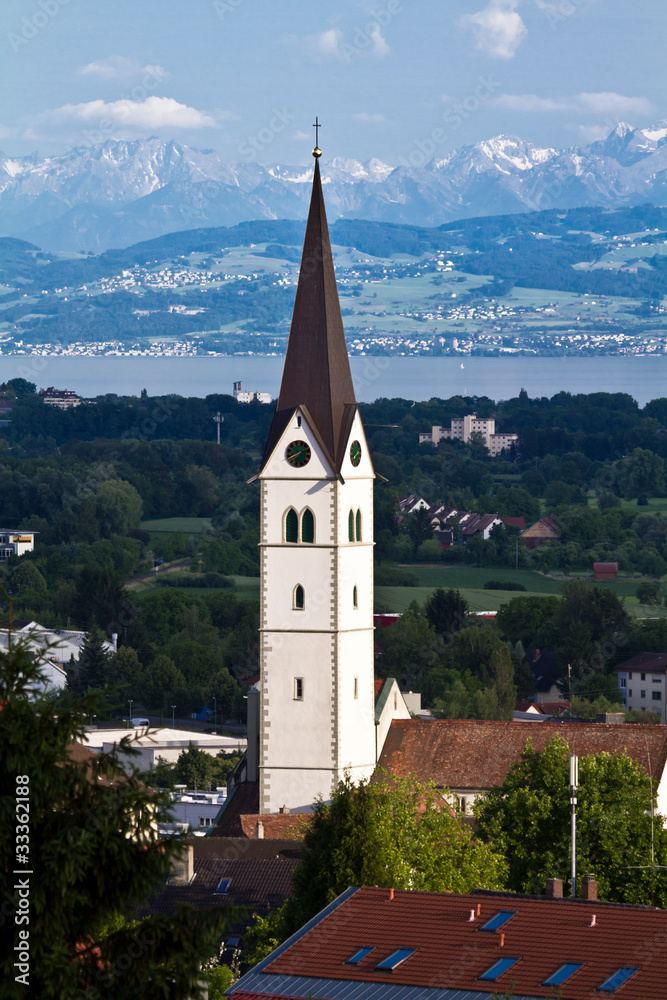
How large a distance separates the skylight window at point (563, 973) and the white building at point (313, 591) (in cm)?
1831

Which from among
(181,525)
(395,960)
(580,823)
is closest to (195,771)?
(580,823)

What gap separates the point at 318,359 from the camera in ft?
134

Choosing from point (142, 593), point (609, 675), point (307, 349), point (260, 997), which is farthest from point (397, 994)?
point (142, 593)

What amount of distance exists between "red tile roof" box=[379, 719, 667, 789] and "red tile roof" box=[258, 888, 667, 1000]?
14.3 meters

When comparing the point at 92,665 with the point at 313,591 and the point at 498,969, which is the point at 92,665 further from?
the point at 498,969

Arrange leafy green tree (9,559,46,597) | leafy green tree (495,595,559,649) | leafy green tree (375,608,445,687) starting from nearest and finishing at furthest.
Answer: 1. leafy green tree (375,608,445,687)
2. leafy green tree (495,595,559,649)
3. leafy green tree (9,559,46,597)

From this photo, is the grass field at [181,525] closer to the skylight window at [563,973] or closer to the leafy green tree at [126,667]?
the leafy green tree at [126,667]

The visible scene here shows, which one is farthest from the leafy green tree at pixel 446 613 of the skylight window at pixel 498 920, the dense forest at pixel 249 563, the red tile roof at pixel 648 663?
the skylight window at pixel 498 920

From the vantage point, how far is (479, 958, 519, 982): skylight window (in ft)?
70.8

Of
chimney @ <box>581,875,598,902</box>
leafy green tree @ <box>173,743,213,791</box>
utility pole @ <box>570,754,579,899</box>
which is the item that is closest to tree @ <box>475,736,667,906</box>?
utility pole @ <box>570,754,579,899</box>

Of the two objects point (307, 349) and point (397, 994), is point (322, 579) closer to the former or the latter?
point (307, 349)

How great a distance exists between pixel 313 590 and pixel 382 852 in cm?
1120

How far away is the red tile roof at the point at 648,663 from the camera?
95050mm

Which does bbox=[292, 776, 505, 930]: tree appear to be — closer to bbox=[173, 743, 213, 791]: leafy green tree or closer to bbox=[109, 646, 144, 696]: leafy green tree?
bbox=[173, 743, 213, 791]: leafy green tree
